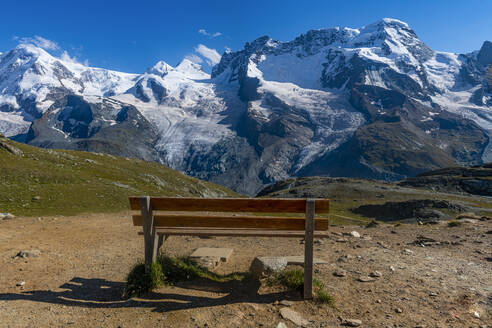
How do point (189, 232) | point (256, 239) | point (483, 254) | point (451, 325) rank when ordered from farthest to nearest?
1. point (256, 239)
2. point (483, 254)
3. point (189, 232)
4. point (451, 325)

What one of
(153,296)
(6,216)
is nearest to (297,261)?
(153,296)

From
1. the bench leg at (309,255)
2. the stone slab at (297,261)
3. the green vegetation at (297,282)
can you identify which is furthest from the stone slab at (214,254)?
the bench leg at (309,255)

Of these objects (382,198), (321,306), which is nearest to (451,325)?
(321,306)

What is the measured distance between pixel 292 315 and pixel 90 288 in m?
5.56

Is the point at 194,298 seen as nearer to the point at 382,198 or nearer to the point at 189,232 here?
the point at 189,232

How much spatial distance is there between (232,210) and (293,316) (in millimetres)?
2736

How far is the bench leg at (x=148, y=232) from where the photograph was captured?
8.04 metres

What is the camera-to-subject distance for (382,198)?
10675cm

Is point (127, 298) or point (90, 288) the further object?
point (90, 288)

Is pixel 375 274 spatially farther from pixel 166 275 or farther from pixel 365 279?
pixel 166 275

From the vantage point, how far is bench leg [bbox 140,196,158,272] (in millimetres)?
8039

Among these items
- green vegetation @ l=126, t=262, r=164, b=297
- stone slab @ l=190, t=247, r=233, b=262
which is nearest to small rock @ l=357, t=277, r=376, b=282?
stone slab @ l=190, t=247, r=233, b=262

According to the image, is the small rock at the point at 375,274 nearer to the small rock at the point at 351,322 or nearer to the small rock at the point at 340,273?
the small rock at the point at 340,273

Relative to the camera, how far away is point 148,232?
815cm
